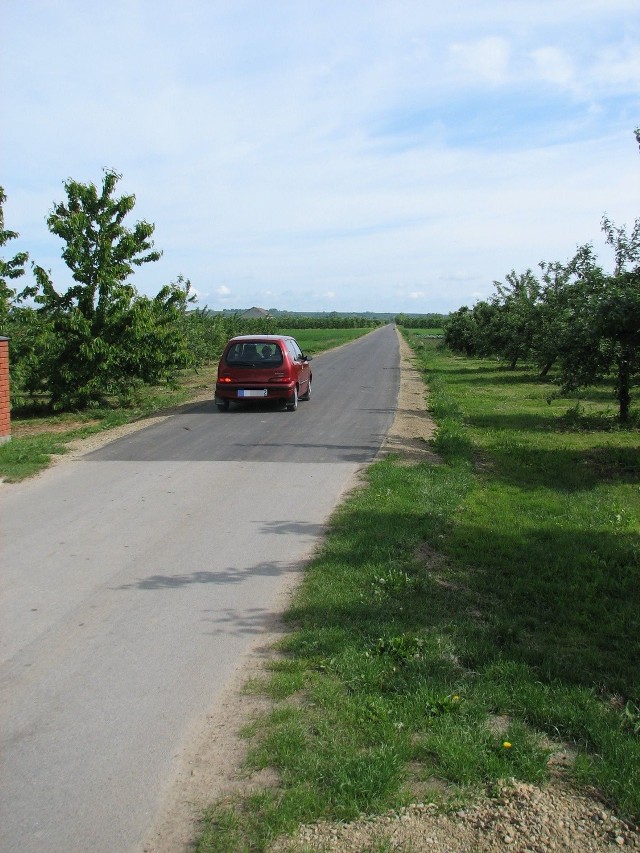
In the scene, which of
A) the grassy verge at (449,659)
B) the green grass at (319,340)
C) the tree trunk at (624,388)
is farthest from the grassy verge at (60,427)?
the green grass at (319,340)

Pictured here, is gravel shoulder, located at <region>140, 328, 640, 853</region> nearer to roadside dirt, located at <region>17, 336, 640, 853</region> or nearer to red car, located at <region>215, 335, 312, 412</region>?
roadside dirt, located at <region>17, 336, 640, 853</region>

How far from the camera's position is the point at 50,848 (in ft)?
9.15

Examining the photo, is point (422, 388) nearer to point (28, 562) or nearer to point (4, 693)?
point (28, 562)

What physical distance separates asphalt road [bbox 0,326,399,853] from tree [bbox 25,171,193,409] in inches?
256

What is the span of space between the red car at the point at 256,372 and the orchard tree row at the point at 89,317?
256cm

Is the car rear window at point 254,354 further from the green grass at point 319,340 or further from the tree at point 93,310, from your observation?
the green grass at point 319,340

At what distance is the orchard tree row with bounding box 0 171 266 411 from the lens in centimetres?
1658

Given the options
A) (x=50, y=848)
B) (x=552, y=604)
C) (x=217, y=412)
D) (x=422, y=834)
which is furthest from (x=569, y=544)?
(x=217, y=412)

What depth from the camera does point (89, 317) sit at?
1741cm

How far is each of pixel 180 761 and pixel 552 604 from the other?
9.74 feet

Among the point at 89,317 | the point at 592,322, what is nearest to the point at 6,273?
the point at 89,317

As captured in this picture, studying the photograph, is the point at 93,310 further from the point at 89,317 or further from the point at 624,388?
the point at 624,388

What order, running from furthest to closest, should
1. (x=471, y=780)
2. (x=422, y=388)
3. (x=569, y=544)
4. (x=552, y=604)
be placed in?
(x=422, y=388) < (x=569, y=544) < (x=552, y=604) < (x=471, y=780)

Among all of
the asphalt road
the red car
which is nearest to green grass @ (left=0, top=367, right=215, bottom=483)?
the asphalt road
